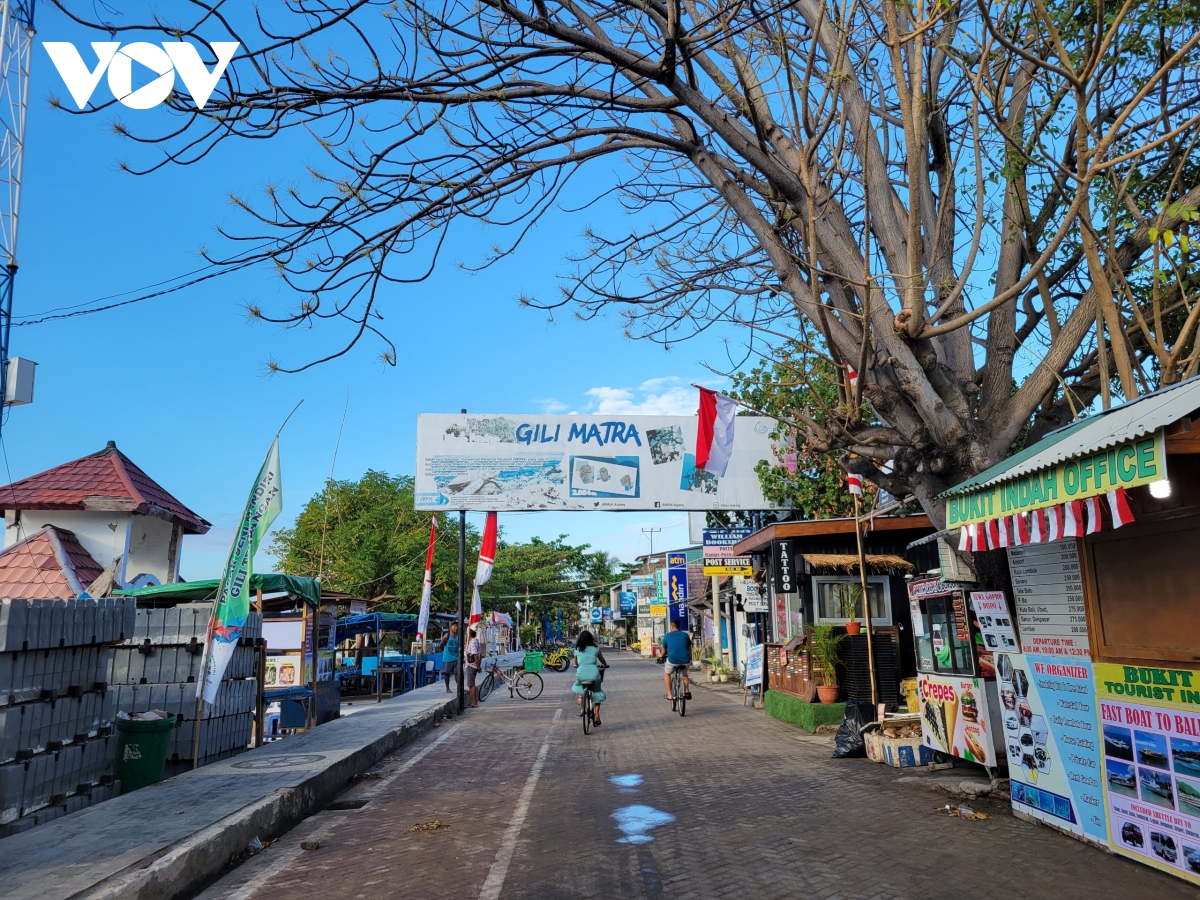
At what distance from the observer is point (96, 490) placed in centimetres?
1528

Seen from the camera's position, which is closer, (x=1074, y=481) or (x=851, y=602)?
(x=1074, y=481)

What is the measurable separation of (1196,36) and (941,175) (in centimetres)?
350

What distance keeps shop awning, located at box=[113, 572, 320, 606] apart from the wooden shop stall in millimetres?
9971

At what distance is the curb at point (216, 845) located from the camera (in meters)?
5.18

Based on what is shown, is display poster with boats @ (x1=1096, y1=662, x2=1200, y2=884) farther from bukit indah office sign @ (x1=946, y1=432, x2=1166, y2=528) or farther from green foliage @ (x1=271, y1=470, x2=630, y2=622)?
green foliage @ (x1=271, y1=470, x2=630, y2=622)

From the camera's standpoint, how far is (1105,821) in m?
6.03

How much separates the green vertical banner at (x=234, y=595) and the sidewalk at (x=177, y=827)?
3.84ft

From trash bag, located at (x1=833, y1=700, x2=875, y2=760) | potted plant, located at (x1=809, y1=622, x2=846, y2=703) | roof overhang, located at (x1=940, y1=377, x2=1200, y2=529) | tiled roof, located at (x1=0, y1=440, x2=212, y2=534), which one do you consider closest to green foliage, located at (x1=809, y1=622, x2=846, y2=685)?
potted plant, located at (x1=809, y1=622, x2=846, y2=703)

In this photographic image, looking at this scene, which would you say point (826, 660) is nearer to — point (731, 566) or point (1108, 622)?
point (731, 566)

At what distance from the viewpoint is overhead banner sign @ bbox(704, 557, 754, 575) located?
71.5 feet

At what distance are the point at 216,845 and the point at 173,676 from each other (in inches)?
205

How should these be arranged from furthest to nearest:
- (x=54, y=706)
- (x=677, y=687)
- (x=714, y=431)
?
(x=677, y=687) < (x=714, y=431) < (x=54, y=706)

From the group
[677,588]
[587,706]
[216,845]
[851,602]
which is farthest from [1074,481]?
[677,588]

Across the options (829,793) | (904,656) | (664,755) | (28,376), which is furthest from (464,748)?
(28,376)
